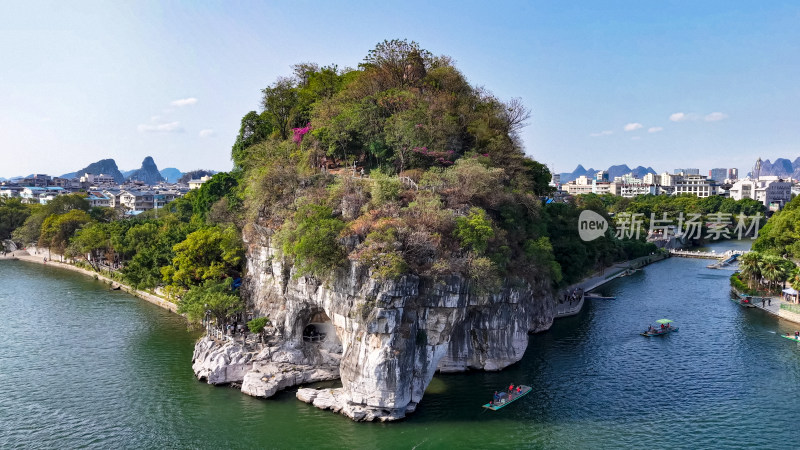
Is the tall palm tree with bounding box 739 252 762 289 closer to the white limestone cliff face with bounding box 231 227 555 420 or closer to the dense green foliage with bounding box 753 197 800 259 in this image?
the dense green foliage with bounding box 753 197 800 259

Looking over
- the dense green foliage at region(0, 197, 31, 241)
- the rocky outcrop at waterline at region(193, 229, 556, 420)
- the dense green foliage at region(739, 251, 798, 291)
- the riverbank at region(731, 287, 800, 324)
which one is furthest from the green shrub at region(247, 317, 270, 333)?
the dense green foliage at region(0, 197, 31, 241)

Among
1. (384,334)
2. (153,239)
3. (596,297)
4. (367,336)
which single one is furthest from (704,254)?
(153,239)

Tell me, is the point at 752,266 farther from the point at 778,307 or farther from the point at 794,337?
the point at 794,337

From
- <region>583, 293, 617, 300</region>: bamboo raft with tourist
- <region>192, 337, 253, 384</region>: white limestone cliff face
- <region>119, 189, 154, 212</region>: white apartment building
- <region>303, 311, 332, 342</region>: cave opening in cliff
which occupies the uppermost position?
<region>119, 189, 154, 212</region>: white apartment building

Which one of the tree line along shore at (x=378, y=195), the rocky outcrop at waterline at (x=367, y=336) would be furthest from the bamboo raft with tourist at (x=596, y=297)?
the rocky outcrop at waterline at (x=367, y=336)

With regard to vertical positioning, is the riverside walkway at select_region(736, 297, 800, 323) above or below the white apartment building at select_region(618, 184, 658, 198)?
below

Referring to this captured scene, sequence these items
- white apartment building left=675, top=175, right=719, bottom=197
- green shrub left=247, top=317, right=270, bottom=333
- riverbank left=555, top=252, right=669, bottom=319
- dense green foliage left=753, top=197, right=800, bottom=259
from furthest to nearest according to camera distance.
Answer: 1. white apartment building left=675, top=175, right=719, bottom=197
2. dense green foliage left=753, top=197, right=800, bottom=259
3. riverbank left=555, top=252, right=669, bottom=319
4. green shrub left=247, top=317, right=270, bottom=333
